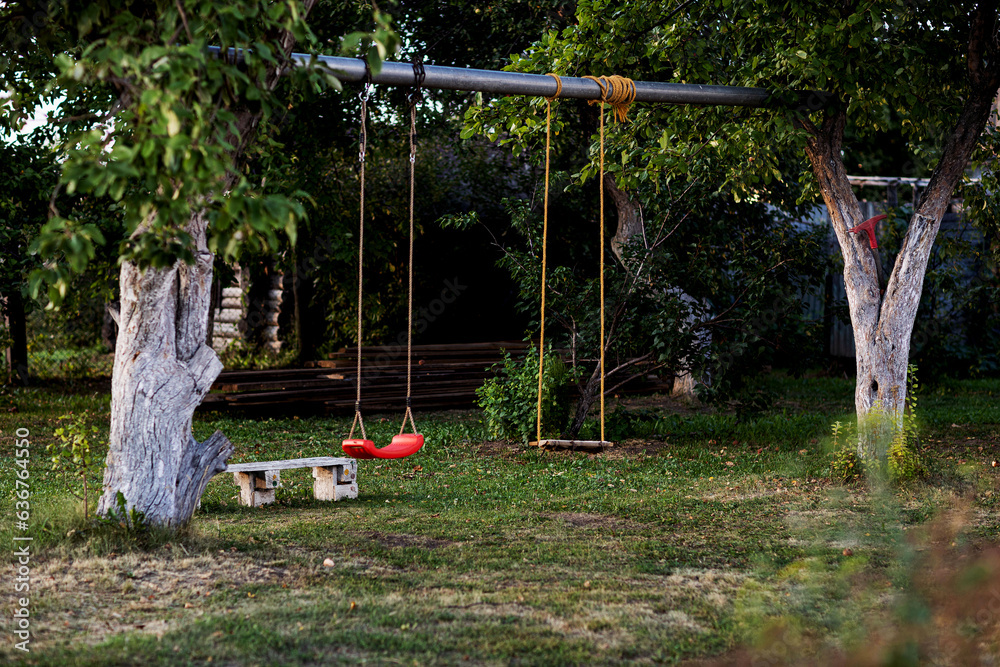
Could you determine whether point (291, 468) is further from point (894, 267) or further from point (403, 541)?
point (894, 267)

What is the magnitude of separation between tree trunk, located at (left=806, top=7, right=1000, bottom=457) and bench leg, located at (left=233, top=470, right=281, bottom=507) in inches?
183

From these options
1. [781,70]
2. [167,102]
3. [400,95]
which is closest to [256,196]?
[167,102]

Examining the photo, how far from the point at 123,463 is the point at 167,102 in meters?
2.45

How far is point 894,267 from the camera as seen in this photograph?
737 cm

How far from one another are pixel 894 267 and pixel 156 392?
18.3 ft

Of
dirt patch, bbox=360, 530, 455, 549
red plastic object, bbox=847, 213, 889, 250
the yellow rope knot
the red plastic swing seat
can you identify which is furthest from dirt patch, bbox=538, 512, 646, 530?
red plastic object, bbox=847, 213, 889, 250

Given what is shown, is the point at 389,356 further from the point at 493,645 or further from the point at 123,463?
the point at 493,645

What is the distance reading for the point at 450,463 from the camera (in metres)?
8.94

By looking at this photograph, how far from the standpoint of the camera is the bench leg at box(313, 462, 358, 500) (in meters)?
7.05

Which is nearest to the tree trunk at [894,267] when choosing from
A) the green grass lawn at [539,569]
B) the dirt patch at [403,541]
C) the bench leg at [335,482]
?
the green grass lawn at [539,569]

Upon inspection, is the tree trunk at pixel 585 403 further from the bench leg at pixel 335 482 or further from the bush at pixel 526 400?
the bench leg at pixel 335 482

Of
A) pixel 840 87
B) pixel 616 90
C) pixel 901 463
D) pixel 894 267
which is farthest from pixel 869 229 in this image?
pixel 616 90

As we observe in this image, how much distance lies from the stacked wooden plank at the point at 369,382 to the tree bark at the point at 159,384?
6.71 meters

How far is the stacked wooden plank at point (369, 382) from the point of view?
1208cm
